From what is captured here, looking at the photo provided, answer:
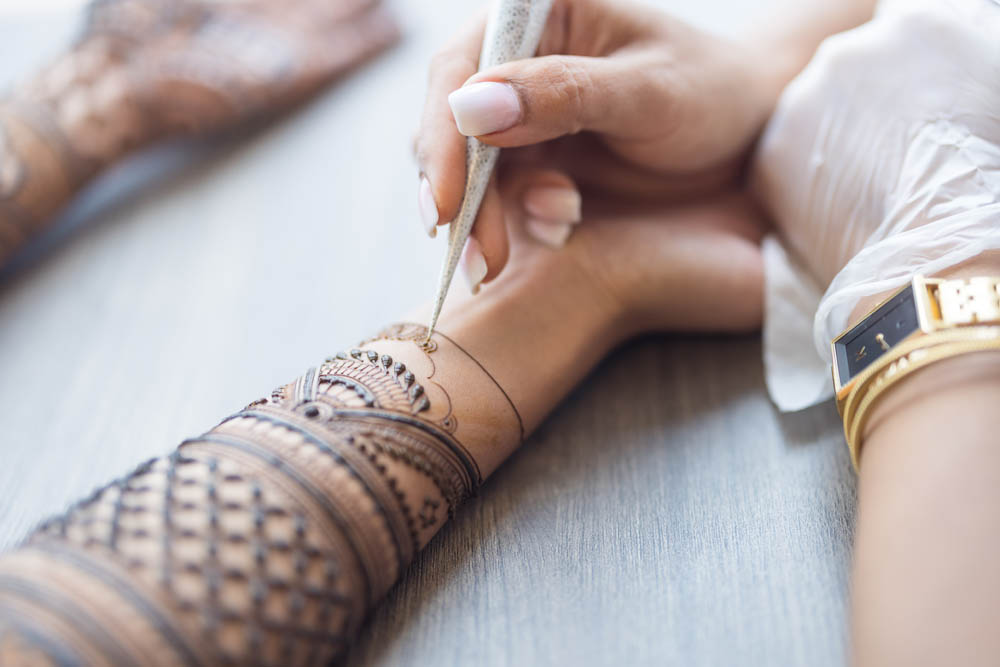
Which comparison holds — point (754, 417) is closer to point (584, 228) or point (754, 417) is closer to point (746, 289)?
point (746, 289)

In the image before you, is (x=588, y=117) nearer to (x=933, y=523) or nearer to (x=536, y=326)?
(x=536, y=326)

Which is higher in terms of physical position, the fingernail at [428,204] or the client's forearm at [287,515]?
A: the fingernail at [428,204]

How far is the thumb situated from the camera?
0.56 meters

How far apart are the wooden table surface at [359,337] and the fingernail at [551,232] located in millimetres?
128

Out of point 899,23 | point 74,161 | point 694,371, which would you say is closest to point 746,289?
point 694,371

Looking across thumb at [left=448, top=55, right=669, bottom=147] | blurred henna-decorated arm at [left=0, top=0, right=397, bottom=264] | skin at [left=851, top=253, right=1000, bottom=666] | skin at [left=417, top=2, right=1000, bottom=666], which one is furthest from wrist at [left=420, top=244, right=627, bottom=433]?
blurred henna-decorated arm at [left=0, top=0, right=397, bottom=264]

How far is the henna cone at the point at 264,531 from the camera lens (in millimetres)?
428

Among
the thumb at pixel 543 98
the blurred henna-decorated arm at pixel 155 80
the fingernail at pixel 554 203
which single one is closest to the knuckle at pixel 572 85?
the thumb at pixel 543 98

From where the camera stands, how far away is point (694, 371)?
0.74 m

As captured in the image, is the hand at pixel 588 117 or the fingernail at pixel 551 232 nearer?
the hand at pixel 588 117

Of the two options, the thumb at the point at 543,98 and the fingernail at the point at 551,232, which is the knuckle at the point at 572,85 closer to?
the thumb at the point at 543,98

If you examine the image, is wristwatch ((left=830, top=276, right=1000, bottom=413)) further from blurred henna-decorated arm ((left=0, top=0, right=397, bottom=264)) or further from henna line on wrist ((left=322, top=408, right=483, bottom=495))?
blurred henna-decorated arm ((left=0, top=0, right=397, bottom=264))

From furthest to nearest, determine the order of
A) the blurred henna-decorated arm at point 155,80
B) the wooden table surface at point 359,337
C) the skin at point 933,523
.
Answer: the blurred henna-decorated arm at point 155,80 → the wooden table surface at point 359,337 → the skin at point 933,523

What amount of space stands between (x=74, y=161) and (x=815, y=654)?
1.02 meters
